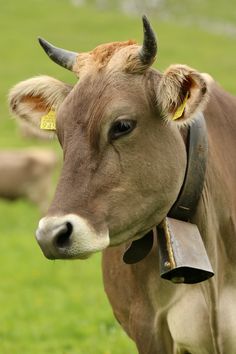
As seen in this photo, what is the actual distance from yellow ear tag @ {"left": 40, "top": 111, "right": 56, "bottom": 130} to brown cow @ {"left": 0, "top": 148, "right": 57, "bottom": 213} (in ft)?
46.5

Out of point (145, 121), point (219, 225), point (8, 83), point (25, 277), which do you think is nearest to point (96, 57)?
point (145, 121)

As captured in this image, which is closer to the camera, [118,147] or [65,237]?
[65,237]

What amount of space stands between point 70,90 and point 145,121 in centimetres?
59

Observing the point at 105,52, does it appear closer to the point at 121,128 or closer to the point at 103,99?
the point at 103,99

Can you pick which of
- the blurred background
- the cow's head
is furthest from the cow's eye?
the blurred background

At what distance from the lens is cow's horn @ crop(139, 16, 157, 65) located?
4.39 metres

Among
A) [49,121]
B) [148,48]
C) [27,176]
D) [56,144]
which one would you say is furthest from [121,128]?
[56,144]

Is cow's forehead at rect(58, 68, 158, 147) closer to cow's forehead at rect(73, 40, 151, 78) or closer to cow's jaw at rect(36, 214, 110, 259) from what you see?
cow's forehead at rect(73, 40, 151, 78)

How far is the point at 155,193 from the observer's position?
4.55 m

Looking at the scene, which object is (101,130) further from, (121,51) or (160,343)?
(160,343)

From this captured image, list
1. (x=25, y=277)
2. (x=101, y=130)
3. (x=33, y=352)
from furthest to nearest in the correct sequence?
(x=25, y=277) < (x=33, y=352) < (x=101, y=130)

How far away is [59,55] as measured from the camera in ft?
16.3

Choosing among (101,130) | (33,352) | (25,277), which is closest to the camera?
(101,130)

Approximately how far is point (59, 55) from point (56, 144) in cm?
2508
